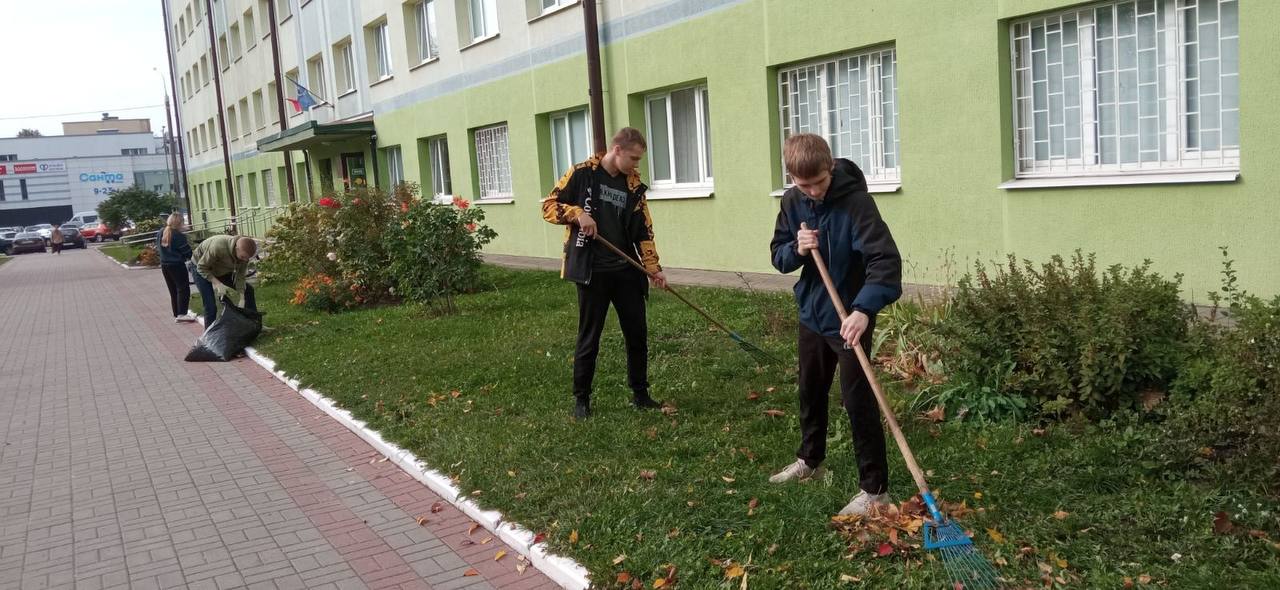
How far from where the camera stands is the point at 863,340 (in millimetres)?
4410

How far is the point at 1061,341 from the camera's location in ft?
17.6

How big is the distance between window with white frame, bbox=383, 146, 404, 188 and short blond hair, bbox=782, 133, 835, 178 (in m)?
21.7

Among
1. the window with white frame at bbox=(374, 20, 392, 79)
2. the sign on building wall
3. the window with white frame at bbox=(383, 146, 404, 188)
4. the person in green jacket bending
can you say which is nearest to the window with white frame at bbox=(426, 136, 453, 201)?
the window with white frame at bbox=(383, 146, 404, 188)

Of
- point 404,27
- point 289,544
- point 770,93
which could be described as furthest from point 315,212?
point 289,544

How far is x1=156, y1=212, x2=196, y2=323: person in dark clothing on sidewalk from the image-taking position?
46.9ft

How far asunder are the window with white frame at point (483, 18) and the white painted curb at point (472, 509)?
39.6ft

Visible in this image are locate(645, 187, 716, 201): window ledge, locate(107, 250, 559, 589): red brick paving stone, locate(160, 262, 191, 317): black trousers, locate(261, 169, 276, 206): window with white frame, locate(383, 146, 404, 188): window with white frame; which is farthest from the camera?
locate(261, 169, 276, 206): window with white frame

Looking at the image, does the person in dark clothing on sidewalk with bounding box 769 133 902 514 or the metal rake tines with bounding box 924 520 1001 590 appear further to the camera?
the person in dark clothing on sidewalk with bounding box 769 133 902 514

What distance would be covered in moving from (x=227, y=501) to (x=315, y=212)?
9504mm

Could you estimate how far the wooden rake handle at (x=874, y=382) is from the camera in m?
3.93

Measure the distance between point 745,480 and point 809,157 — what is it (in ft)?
5.46

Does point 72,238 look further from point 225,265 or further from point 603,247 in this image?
point 603,247

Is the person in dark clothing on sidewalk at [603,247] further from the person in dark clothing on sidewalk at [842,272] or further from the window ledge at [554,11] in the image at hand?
the window ledge at [554,11]

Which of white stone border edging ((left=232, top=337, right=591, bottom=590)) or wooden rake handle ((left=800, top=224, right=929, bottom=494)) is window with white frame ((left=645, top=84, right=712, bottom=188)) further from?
wooden rake handle ((left=800, top=224, right=929, bottom=494))
